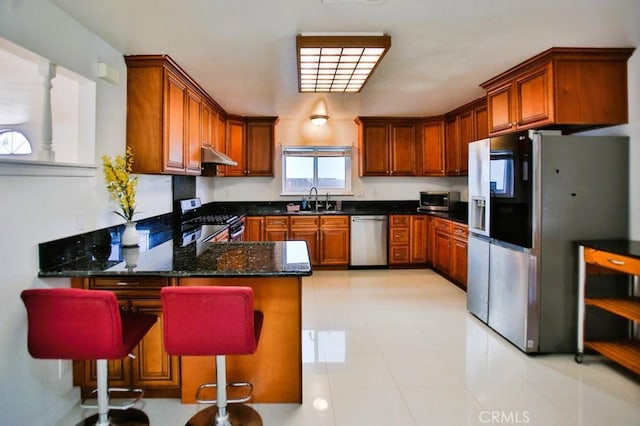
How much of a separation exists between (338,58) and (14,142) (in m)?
2.24

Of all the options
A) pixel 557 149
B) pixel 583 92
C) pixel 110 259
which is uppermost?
pixel 583 92

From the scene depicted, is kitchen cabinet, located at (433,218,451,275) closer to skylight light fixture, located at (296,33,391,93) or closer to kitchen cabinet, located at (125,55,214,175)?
skylight light fixture, located at (296,33,391,93)

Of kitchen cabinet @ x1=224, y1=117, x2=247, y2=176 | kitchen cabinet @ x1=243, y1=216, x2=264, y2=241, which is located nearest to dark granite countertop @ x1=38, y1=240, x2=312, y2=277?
kitchen cabinet @ x1=243, y1=216, x2=264, y2=241

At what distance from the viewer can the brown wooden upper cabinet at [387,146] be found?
5613 millimetres

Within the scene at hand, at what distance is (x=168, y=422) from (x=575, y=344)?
291cm

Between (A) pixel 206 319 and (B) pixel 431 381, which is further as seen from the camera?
(B) pixel 431 381

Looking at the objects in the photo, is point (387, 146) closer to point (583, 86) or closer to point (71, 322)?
point (583, 86)

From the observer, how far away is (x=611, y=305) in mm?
2527

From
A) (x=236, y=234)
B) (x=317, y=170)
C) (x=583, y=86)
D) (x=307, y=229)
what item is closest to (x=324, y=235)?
(x=307, y=229)

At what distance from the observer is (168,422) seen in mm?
1985

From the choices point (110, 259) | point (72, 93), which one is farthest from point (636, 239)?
point (72, 93)

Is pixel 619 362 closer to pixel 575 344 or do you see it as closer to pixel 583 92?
pixel 575 344

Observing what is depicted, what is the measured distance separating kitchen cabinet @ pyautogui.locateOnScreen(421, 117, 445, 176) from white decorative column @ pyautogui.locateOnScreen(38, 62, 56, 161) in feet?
15.6

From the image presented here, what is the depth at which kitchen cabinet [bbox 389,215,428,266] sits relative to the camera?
5484 mm
